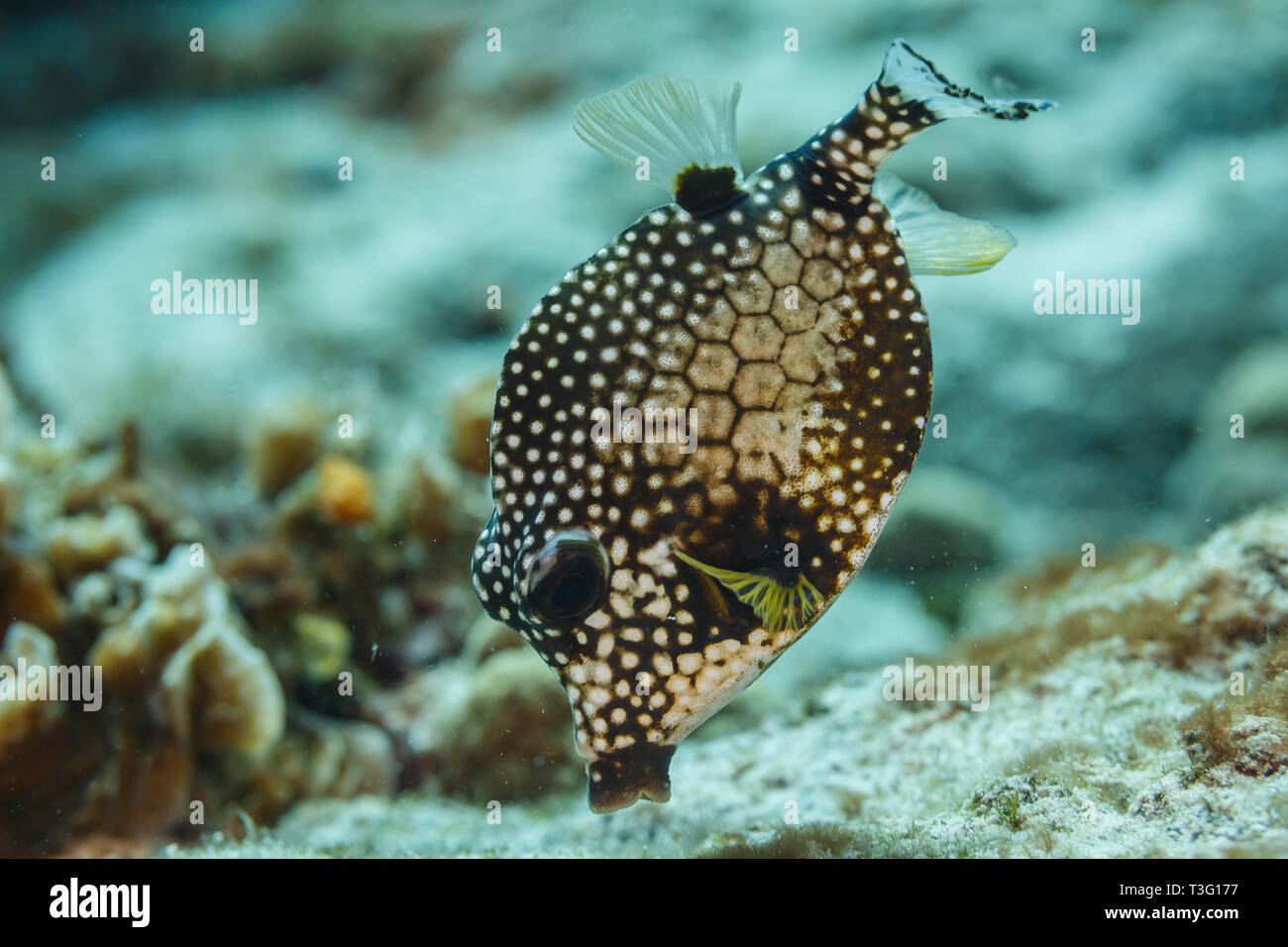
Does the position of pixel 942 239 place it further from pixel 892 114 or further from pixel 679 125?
pixel 679 125

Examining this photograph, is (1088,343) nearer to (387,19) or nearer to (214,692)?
(214,692)

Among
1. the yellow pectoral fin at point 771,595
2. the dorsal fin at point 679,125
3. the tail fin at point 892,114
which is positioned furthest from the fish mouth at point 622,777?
the tail fin at point 892,114

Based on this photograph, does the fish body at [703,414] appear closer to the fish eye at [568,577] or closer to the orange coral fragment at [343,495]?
the fish eye at [568,577]

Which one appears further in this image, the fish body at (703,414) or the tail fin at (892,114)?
the fish body at (703,414)

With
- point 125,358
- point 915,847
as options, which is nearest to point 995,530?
point 915,847

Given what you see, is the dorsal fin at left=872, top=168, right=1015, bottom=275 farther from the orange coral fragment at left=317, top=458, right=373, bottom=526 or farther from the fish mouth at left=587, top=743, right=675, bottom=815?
the orange coral fragment at left=317, top=458, right=373, bottom=526

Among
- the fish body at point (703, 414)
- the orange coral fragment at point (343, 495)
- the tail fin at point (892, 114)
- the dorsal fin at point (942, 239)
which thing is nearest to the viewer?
the tail fin at point (892, 114)
